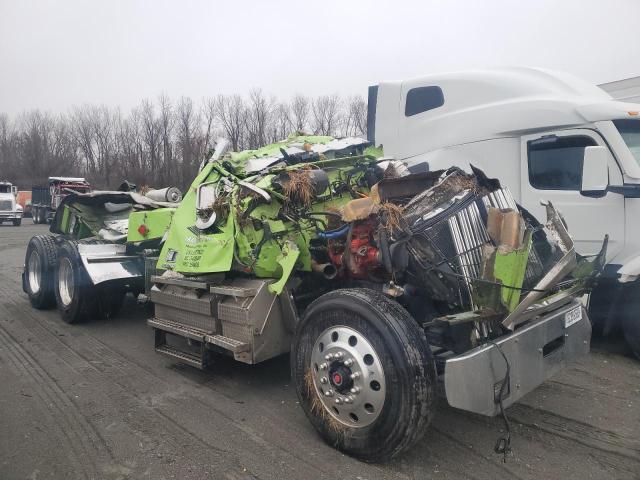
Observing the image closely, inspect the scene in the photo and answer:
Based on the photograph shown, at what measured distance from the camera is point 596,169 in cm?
473

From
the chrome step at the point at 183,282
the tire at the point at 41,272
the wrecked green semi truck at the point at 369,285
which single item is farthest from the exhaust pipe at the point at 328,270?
the tire at the point at 41,272

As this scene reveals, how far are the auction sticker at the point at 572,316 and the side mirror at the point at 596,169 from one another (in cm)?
166

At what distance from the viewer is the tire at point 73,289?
6598 millimetres

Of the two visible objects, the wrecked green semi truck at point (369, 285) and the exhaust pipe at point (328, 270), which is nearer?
the wrecked green semi truck at point (369, 285)

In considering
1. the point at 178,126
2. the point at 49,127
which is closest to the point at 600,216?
the point at 178,126

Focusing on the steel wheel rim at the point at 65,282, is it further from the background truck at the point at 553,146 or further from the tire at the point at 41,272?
the background truck at the point at 553,146

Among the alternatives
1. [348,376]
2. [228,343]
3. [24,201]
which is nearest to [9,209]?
[24,201]

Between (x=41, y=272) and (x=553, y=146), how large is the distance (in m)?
6.98

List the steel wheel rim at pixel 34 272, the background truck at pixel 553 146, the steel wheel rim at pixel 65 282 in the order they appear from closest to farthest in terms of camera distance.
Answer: the background truck at pixel 553 146 < the steel wheel rim at pixel 65 282 < the steel wheel rim at pixel 34 272

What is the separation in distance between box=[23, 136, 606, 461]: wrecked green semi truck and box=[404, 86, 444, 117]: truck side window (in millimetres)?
1915

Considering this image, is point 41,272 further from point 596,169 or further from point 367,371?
point 596,169

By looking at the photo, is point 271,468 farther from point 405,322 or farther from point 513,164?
point 513,164

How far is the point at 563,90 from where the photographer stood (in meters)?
5.72

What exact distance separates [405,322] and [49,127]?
70.3 metres
